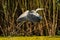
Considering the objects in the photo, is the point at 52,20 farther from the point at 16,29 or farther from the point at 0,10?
the point at 0,10

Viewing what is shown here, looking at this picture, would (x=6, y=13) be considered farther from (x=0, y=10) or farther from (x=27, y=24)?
(x=27, y=24)

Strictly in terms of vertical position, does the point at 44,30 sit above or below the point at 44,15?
below

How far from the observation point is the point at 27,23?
177 inches

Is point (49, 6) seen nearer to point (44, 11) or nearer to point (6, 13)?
point (44, 11)

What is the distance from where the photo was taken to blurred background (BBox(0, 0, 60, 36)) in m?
4.37

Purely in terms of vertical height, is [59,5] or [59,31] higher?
[59,5]

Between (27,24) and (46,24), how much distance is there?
387 mm

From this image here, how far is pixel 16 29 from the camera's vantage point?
174 inches

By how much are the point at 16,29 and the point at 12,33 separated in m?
0.12

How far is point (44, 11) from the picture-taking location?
4.44m

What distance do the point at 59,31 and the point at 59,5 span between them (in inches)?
20.1

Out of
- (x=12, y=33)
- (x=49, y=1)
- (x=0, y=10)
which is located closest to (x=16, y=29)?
(x=12, y=33)

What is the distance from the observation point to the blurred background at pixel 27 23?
4367 millimetres

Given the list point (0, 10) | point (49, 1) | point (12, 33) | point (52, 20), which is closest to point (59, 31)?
point (52, 20)
